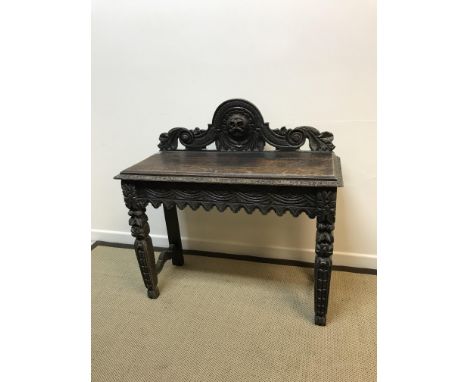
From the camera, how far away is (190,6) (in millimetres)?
1624

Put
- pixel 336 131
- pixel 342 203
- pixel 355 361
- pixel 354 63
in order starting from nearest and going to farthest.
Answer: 1. pixel 355 361
2. pixel 354 63
3. pixel 336 131
4. pixel 342 203

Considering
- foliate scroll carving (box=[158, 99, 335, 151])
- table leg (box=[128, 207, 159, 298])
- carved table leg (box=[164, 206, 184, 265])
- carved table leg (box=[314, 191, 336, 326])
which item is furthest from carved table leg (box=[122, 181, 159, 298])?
carved table leg (box=[314, 191, 336, 326])

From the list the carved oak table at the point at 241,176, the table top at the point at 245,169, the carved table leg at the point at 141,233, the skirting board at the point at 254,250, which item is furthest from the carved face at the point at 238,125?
the skirting board at the point at 254,250

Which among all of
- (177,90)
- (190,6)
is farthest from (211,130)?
(190,6)

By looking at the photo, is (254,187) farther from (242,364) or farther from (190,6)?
(190,6)

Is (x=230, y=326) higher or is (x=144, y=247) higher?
(x=144, y=247)

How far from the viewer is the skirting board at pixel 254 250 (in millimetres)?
1833

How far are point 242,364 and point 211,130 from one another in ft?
3.61

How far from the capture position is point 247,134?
1620 millimetres

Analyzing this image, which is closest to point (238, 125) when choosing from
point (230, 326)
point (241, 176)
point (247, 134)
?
point (247, 134)

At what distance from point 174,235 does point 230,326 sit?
2.18 feet

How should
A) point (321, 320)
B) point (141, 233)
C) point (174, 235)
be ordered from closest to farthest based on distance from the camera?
point (321, 320) → point (141, 233) → point (174, 235)

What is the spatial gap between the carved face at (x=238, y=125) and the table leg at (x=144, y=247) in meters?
0.59

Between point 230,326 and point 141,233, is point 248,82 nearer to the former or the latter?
point 141,233
